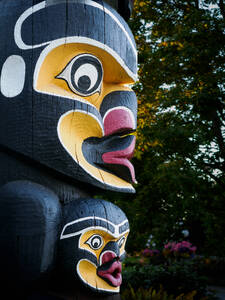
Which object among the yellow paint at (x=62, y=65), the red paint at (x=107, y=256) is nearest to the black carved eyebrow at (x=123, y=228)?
the red paint at (x=107, y=256)

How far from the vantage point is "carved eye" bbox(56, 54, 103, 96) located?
196 centimetres

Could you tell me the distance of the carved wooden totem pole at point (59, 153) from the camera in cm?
170

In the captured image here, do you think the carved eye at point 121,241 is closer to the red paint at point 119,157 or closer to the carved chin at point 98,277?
the carved chin at point 98,277

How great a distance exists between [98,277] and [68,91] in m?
0.99

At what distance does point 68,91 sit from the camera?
6.43ft

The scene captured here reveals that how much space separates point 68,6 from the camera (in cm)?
202

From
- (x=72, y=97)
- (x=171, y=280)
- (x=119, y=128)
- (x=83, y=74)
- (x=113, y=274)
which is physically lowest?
(x=171, y=280)

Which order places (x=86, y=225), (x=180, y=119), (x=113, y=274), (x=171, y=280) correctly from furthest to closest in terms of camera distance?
(x=180, y=119) < (x=171, y=280) < (x=113, y=274) < (x=86, y=225)

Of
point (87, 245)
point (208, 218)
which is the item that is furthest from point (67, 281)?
point (208, 218)

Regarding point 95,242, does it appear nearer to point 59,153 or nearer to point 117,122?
point 59,153

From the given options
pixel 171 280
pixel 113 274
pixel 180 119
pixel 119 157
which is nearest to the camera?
pixel 113 274

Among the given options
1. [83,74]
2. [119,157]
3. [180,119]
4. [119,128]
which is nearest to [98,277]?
[119,157]

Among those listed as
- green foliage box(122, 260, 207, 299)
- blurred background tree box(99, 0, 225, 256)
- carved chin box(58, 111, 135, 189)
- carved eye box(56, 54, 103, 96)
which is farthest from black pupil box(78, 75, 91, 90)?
green foliage box(122, 260, 207, 299)

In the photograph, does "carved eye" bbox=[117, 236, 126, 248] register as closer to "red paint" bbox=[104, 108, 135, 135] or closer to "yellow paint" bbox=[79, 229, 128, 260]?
"yellow paint" bbox=[79, 229, 128, 260]
